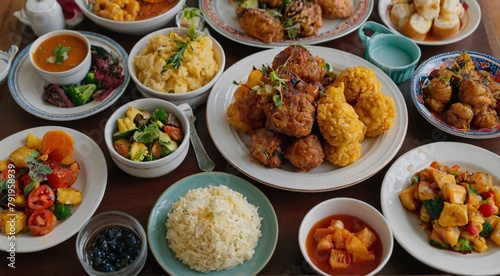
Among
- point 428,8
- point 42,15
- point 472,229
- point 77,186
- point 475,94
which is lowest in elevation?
point 77,186

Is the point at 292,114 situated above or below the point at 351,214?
above

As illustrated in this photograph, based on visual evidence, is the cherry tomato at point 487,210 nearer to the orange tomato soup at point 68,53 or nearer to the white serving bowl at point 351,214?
the white serving bowl at point 351,214

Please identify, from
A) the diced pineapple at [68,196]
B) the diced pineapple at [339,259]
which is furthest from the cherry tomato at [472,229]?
the diced pineapple at [68,196]

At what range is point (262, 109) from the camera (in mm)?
2303

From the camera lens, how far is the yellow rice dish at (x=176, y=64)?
2.55 meters

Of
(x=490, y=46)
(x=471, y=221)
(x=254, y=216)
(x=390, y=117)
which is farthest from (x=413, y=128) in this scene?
(x=254, y=216)

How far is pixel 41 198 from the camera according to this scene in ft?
6.99

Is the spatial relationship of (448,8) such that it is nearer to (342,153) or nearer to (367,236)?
(342,153)

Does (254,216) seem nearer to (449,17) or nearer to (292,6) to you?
(292,6)

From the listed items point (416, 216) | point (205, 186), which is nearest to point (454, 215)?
point (416, 216)

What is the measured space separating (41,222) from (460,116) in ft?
6.71

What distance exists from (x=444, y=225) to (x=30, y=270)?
178 centimetres

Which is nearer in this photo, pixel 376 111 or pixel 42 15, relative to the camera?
pixel 376 111

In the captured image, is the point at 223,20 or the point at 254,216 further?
the point at 223,20
